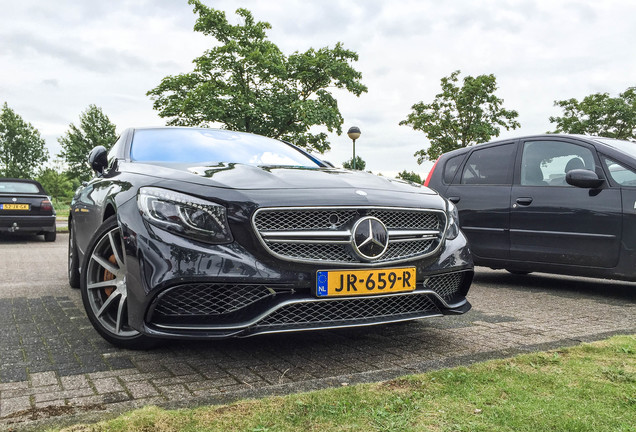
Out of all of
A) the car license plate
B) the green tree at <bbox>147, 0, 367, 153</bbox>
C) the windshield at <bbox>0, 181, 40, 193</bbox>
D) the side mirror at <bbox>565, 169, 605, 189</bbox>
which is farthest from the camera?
the green tree at <bbox>147, 0, 367, 153</bbox>

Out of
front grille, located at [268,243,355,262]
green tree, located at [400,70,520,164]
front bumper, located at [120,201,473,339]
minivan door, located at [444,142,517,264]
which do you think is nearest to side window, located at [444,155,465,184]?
minivan door, located at [444,142,517,264]

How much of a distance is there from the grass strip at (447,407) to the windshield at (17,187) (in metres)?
12.7

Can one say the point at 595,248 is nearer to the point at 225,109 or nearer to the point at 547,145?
the point at 547,145

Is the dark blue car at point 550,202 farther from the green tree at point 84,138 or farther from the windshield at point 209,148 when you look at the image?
the green tree at point 84,138

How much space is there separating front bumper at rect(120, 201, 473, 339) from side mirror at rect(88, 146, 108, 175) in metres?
1.57

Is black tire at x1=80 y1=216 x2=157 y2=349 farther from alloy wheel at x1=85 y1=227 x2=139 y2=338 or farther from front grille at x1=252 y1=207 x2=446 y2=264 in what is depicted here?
front grille at x1=252 y1=207 x2=446 y2=264

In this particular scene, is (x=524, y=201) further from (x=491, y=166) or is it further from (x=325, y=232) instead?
(x=325, y=232)

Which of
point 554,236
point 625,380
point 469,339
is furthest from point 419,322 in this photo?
point 554,236

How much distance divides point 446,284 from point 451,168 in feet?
12.2

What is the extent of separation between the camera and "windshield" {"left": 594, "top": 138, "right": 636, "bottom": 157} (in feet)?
18.5

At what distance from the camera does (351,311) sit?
10.3 feet

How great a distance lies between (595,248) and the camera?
5.48m

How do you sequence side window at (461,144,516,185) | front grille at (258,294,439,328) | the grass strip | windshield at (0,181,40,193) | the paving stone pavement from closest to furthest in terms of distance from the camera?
the grass strip, the paving stone pavement, front grille at (258,294,439,328), side window at (461,144,516,185), windshield at (0,181,40,193)

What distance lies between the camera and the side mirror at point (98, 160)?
4.41 meters
